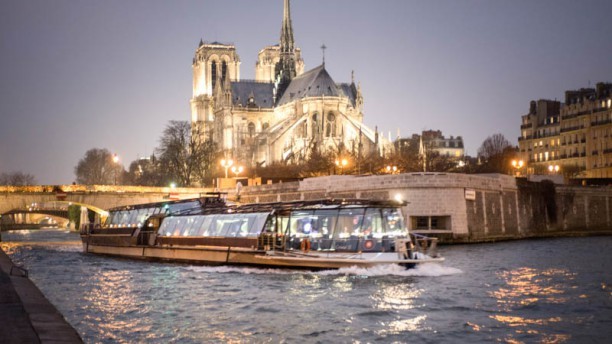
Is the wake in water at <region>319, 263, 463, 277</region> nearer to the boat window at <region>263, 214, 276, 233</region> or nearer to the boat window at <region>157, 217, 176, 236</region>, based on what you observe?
the boat window at <region>263, 214, 276, 233</region>

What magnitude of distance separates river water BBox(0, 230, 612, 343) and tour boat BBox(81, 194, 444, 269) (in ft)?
2.06

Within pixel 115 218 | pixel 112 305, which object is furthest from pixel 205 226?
pixel 112 305

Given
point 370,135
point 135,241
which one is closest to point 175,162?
point 370,135

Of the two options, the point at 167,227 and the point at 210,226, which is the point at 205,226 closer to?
the point at 210,226

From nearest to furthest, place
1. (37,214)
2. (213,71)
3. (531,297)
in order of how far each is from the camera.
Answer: (531,297)
(37,214)
(213,71)

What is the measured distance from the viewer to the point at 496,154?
105562 mm

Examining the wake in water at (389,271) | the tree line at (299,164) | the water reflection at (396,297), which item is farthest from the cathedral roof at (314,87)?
the water reflection at (396,297)

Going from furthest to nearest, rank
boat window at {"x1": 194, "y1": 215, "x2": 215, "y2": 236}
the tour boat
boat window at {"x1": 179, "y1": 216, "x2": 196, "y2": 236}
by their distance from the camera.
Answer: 1. boat window at {"x1": 179, "y1": 216, "x2": 196, "y2": 236}
2. boat window at {"x1": 194, "y1": 215, "x2": 215, "y2": 236}
3. the tour boat

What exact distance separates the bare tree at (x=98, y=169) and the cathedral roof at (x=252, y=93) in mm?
21859

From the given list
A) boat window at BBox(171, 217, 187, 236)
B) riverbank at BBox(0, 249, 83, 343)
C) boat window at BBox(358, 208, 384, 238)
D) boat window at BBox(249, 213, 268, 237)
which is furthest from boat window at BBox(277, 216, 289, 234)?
riverbank at BBox(0, 249, 83, 343)

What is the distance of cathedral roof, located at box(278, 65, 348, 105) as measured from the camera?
11688 centimetres

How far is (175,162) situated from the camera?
85375mm

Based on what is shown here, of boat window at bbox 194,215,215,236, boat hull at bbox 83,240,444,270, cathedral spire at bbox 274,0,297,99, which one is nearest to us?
boat hull at bbox 83,240,444,270

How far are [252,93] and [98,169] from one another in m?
28.3
